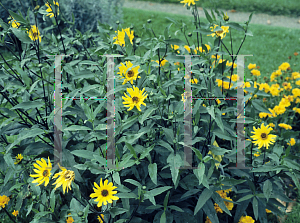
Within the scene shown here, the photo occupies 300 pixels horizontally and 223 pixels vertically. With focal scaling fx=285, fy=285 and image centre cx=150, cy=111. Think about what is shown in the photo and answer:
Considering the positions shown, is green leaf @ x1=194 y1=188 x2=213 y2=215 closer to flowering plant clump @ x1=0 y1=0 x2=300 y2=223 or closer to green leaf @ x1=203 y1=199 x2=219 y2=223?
flowering plant clump @ x1=0 y1=0 x2=300 y2=223

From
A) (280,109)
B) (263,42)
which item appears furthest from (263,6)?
(280,109)

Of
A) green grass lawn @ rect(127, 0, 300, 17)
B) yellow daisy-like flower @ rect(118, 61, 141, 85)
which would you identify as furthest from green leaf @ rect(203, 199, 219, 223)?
green grass lawn @ rect(127, 0, 300, 17)

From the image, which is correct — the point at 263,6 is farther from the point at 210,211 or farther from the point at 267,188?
the point at 210,211

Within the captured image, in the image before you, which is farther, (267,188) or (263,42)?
(263,42)

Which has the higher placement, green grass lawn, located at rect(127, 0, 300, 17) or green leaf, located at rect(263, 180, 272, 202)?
green grass lawn, located at rect(127, 0, 300, 17)

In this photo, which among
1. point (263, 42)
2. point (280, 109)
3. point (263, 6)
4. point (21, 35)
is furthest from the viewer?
point (263, 6)

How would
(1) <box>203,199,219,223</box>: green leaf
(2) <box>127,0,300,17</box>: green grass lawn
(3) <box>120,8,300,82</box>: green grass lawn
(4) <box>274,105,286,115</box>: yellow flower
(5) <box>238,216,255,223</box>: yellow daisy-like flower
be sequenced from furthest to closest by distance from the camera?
1. (2) <box>127,0,300,17</box>: green grass lawn
2. (3) <box>120,8,300,82</box>: green grass lawn
3. (4) <box>274,105,286,115</box>: yellow flower
4. (5) <box>238,216,255,223</box>: yellow daisy-like flower
5. (1) <box>203,199,219,223</box>: green leaf

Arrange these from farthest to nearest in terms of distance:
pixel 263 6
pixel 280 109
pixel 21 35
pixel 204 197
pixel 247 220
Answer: pixel 263 6 < pixel 280 109 < pixel 247 220 < pixel 21 35 < pixel 204 197

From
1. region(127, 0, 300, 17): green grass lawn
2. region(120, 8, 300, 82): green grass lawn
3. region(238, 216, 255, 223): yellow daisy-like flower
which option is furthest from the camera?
region(127, 0, 300, 17): green grass lawn

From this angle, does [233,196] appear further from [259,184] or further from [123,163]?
[123,163]

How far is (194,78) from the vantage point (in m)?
1.90

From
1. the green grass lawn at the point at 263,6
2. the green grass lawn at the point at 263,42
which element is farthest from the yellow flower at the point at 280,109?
the green grass lawn at the point at 263,6

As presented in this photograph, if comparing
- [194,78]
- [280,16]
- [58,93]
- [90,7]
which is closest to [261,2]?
[280,16]

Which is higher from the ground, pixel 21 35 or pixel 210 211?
pixel 21 35
